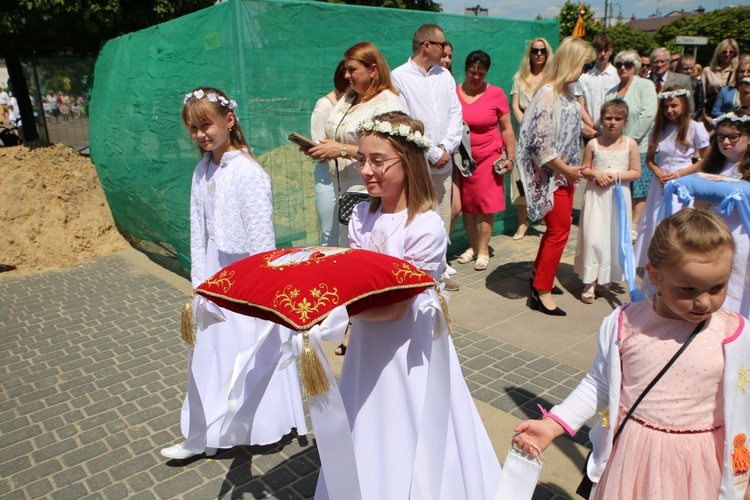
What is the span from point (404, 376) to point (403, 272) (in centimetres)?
49

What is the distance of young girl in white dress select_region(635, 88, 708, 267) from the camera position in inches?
226

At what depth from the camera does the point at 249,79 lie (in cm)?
554

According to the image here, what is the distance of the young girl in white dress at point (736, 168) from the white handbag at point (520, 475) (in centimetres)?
235

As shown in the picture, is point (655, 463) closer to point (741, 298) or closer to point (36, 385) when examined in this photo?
point (741, 298)

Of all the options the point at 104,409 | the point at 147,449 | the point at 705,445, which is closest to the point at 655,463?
the point at 705,445

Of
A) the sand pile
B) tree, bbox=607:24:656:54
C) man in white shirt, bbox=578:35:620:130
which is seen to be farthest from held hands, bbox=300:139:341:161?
tree, bbox=607:24:656:54

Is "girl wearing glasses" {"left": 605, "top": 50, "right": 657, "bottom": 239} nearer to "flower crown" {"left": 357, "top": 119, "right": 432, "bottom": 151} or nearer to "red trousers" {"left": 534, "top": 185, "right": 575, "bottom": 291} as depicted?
"red trousers" {"left": 534, "top": 185, "right": 575, "bottom": 291}

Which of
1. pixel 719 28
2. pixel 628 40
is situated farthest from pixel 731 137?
pixel 719 28

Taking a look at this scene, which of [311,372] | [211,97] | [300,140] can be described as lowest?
[311,372]

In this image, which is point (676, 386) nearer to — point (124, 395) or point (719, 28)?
point (124, 395)

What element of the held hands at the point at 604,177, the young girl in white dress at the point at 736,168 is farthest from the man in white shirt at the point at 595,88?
the young girl in white dress at the point at 736,168

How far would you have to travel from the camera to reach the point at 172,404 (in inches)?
161

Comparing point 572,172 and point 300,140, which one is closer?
point 300,140

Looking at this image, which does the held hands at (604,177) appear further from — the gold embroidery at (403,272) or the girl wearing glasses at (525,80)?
the gold embroidery at (403,272)
